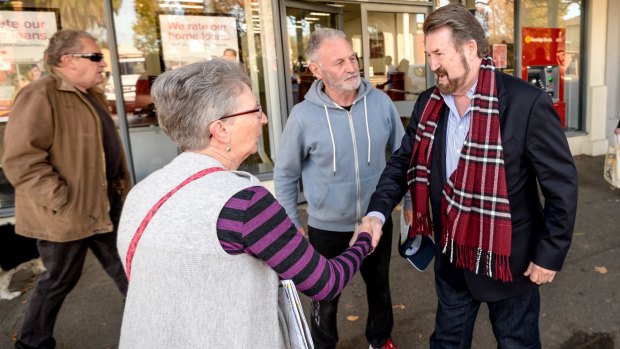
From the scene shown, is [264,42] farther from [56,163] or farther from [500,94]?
[500,94]

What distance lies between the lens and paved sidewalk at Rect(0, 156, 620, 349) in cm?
304

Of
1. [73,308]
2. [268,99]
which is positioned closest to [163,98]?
[73,308]

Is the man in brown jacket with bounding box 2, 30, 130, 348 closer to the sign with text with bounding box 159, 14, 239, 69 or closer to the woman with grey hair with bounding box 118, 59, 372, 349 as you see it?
the woman with grey hair with bounding box 118, 59, 372, 349

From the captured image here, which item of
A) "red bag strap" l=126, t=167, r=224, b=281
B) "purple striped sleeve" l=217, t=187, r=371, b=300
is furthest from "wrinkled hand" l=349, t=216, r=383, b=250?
"red bag strap" l=126, t=167, r=224, b=281

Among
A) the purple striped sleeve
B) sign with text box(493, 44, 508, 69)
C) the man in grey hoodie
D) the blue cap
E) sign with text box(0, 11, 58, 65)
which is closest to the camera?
the purple striped sleeve

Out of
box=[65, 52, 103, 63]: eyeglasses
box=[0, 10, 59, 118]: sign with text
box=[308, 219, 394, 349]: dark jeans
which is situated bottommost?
box=[308, 219, 394, 349]: dark jeans

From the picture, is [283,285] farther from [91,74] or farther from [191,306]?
[91,74]

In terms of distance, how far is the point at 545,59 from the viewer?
25.7 feet

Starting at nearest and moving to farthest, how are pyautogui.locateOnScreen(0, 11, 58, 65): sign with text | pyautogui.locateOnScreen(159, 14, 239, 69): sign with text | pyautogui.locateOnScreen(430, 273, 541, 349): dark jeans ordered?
pyautogui.locateOnScreen(430, 273, 541, 349): dark jeans
pyautogui.locateOnScreen(0, 11, 58, 65): sign with text
pyautogui.locateOnScreen(159, 14, 239, 69): sign with text

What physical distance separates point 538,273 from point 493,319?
0.38 m

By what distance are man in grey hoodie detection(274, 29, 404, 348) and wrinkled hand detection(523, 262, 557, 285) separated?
90cm

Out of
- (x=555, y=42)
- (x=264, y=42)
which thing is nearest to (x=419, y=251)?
(x=264, y=42)

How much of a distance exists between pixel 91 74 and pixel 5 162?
707 mm

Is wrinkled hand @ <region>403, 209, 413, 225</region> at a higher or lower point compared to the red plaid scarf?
lower
